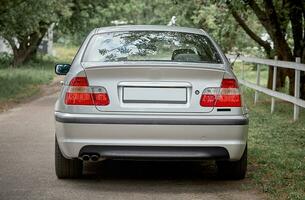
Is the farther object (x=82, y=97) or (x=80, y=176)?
(x=80, y=176)

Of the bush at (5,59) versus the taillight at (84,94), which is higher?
the taillight at (84,94)

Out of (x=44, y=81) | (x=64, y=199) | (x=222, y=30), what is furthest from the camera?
(x=222, y=30)

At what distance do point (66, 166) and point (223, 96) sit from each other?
185cm

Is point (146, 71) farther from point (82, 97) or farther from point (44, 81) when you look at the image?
point (44, 81)

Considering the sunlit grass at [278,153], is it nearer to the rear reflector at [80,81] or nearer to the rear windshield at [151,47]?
the rear windshield at [151,47]

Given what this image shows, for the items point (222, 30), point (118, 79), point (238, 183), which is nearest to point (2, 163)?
point (118, 79)

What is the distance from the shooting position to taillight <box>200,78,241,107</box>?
5.95 metres

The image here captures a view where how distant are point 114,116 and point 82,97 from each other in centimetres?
38

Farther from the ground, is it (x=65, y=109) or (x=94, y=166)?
(x=65, y=109)

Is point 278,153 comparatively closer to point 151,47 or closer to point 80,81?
point 151,47

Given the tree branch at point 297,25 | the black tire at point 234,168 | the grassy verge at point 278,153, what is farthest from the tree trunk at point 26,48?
the black tire at point 234,168

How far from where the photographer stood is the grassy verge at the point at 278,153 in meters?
6.14

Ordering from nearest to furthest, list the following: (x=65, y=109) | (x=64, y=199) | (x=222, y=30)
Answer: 1. (x=64, y=199)
2. (x=65, y=109)
3. (x=222, y=30)

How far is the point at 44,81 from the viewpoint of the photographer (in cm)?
2409
